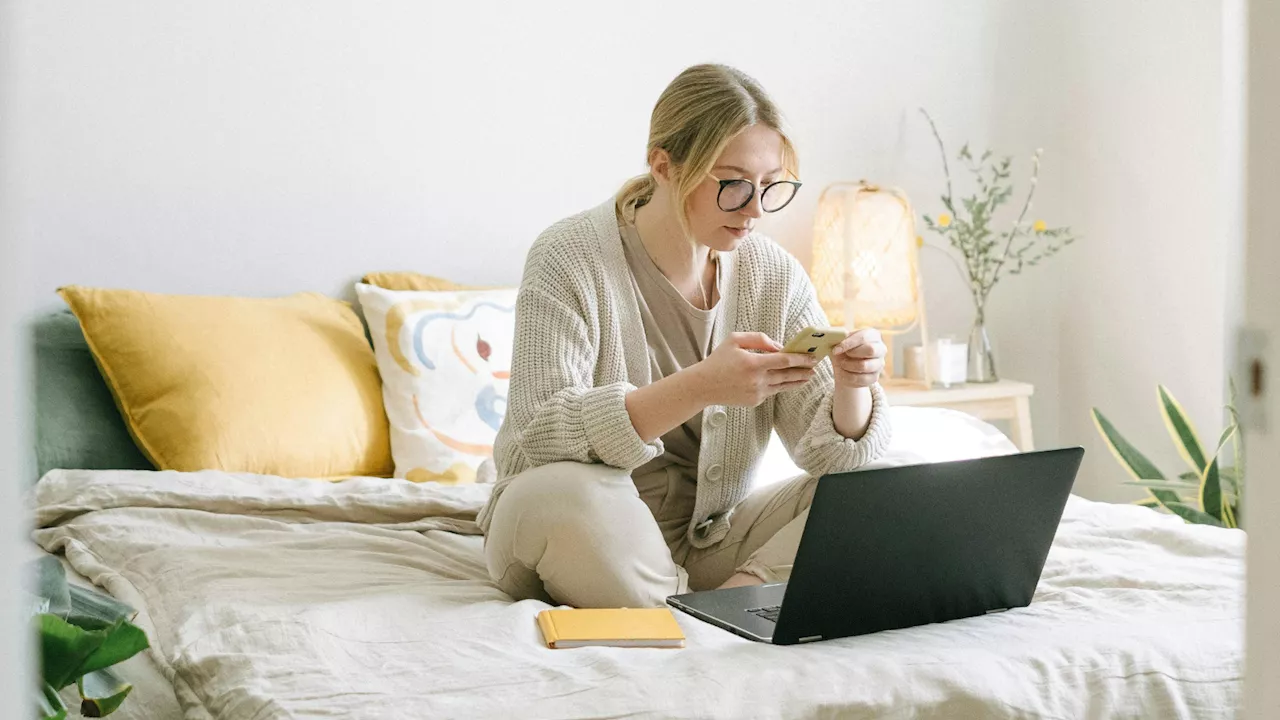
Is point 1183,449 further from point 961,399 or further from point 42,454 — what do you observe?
point 42,454

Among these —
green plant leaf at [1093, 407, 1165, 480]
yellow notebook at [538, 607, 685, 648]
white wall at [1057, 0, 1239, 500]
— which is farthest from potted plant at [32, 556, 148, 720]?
white wall at [1057, 0, 1239, 500]

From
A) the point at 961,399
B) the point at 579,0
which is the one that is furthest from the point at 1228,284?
the point at 579,0

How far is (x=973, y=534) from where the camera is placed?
142 cm

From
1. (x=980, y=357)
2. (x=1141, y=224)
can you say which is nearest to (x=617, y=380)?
(x=980, y=357)

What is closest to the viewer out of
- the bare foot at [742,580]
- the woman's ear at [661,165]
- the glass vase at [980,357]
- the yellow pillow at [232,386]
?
the bare foot at [742,580]

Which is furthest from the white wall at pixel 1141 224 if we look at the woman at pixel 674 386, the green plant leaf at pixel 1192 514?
the woman at pixel 674 386

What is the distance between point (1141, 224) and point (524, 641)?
2.50m

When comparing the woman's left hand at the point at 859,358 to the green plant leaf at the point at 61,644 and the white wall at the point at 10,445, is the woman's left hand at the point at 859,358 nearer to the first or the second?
the green plant leaf at the point at 61,644

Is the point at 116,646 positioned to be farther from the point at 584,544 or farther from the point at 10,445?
the point at 10,445

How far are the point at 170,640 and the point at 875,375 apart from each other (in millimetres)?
930

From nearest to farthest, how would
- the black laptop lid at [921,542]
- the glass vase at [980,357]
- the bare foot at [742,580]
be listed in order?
the black laptop lid at [921,542] → the bare foot at [742,580] → the glass vase at [980,357]

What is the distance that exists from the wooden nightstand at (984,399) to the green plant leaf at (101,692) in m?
2.11

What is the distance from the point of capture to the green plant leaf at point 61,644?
1.01 meters

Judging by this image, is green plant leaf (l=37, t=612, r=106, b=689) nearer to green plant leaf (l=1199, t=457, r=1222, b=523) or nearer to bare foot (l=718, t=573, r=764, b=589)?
bare foot (l=718, t=573, r=764, b=589)
